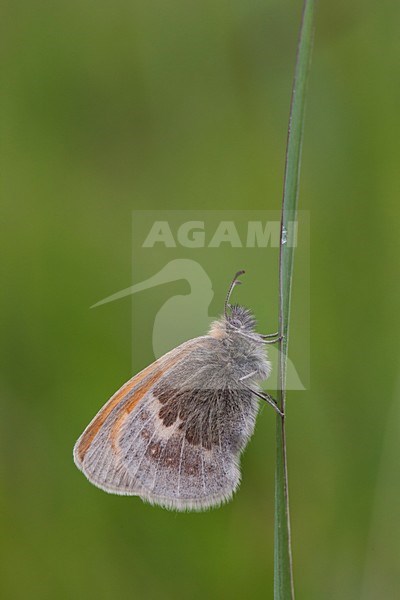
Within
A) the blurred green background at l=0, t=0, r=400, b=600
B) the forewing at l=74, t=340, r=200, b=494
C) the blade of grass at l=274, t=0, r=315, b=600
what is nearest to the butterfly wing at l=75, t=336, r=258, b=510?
the forewing at l=74, t=340, r=200, b=494

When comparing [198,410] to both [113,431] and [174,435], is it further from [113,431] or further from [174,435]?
[113,431]

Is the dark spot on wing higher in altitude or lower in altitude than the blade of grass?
lower

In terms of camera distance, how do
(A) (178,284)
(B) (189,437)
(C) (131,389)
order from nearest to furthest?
(C) (131,389)
(B) (189,437)
(A) (178,284)

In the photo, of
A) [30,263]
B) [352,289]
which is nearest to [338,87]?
[352,289]

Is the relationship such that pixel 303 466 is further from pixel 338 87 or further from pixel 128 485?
pixel 338 87

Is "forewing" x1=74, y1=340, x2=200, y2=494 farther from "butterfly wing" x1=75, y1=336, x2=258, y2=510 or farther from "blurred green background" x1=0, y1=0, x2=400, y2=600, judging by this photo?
"blurred green background" x1=0, y1=0, x2=400, y2=600

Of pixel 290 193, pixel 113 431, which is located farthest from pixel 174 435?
pixel 290 193
